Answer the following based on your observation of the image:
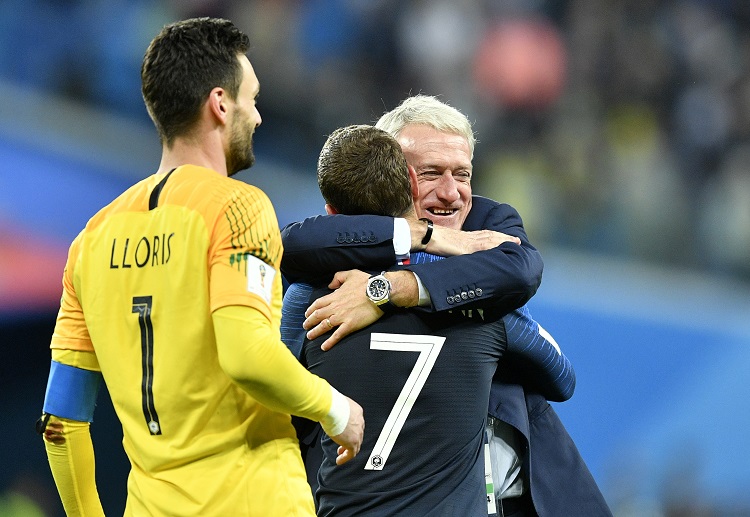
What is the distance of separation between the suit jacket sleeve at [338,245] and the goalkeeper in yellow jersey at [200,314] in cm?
31

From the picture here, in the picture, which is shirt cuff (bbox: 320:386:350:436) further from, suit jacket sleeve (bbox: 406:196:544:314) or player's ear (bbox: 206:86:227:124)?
player's ear (bbox: 206:86:227:124)

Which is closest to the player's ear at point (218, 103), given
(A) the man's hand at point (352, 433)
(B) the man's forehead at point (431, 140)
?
(A) the man's hand at point (352, 433)

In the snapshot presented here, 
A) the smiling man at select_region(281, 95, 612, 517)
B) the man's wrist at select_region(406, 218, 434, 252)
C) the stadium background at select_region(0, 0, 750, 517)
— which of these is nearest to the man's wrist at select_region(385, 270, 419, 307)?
the smiling man at select_region(281, 95, 612, 517)

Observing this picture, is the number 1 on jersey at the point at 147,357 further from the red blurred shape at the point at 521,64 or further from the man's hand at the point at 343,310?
the red blurred shape at the point at 521,64

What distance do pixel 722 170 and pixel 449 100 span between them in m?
2.09

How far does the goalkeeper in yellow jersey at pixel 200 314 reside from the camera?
1735 mm

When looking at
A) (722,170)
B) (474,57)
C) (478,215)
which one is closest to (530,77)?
(474,57)

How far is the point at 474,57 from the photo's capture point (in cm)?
646

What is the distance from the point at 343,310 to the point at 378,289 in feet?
0.30

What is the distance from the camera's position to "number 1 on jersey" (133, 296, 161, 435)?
1.82 m

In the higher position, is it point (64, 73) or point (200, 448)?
point (64, 73)

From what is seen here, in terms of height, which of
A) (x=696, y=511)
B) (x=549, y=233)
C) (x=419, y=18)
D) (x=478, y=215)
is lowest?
(x=696, y=511)

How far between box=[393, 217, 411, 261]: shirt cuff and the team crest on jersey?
0.44m

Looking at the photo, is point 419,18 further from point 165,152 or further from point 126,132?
point 165,152
